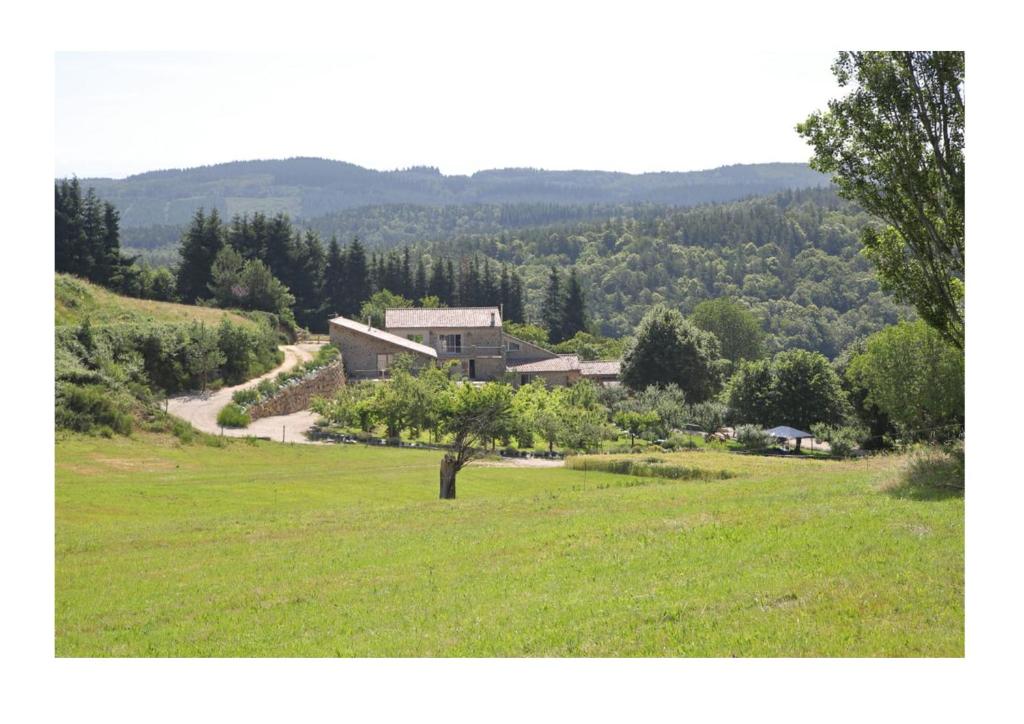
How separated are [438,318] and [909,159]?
43.8 m

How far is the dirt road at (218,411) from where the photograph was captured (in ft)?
101

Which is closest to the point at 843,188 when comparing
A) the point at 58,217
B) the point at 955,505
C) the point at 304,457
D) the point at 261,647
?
the point at 955,505

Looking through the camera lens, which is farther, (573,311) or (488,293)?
(573,311)

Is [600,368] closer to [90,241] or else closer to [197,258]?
[197,258]

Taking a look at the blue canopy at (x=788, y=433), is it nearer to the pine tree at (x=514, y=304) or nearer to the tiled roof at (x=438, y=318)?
the tiled roof at (x=438, y=318)

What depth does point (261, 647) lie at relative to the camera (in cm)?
931

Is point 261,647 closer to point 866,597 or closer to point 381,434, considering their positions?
point 866,597

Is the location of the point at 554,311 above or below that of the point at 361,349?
above

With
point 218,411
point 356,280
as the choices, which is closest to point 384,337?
point 218,411

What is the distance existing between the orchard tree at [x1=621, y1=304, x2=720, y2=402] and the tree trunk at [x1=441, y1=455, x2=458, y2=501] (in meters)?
32.1

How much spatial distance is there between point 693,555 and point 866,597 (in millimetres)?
2304

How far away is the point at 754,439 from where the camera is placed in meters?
40.3

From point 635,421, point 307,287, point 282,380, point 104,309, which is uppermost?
point 307,287

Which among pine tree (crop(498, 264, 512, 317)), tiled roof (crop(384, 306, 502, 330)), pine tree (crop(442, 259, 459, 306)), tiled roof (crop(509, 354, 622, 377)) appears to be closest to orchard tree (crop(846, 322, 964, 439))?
tiled roof (crop(509, 354, 622, 377))
